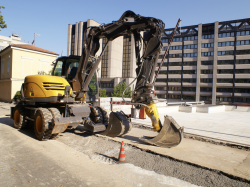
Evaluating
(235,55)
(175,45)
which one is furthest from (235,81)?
(175,45)

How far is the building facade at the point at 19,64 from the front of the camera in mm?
23859

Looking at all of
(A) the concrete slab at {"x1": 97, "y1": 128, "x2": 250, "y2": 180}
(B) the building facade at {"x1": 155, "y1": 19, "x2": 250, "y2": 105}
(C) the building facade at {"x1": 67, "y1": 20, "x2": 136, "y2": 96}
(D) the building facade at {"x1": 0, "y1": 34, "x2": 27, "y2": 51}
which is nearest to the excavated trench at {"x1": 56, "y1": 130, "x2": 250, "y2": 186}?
(A) the concrete slab at {"x1": 97, "y1": 128, "x2": 250, "y2": 180}

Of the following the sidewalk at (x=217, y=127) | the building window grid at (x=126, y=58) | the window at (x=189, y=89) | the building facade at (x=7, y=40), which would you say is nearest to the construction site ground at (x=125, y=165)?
the sidewalk at (x=217, y=127)

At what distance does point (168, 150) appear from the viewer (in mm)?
6125

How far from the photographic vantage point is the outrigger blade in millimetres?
6007

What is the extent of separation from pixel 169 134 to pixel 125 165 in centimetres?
194

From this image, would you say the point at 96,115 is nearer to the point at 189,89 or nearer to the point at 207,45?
the point at 189,89

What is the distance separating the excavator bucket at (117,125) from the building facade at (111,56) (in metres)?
45.8

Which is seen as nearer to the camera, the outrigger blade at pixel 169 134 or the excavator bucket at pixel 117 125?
the outrigger blade at pixel 169 134

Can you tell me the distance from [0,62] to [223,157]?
108ft

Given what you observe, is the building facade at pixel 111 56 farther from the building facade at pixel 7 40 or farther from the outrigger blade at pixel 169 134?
the outrigger blade at pixel 169 134

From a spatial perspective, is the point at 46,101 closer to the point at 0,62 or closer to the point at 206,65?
the point at 0,62

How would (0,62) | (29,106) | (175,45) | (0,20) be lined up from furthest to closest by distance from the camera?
(175,45)
(0,62)
(0,20)
(29,106)

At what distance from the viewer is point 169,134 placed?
243 inches
